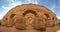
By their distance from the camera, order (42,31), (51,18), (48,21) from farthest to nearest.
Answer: (51,18)
(48,21)
(42,31)

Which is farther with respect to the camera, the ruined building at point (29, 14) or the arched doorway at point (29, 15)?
the arched doorway at point (29, 15)

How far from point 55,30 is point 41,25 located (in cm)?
116

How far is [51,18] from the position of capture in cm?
2244

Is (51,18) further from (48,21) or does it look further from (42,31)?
(42,31)

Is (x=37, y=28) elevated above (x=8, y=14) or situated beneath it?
situated beneath

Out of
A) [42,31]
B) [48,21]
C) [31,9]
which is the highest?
[31,9]

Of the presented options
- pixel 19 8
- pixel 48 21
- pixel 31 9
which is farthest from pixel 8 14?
pixel 48 21

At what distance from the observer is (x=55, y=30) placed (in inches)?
543

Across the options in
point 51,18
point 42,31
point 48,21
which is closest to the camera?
point 42,31

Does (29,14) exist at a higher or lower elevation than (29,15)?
higher

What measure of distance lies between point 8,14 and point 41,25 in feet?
30.5

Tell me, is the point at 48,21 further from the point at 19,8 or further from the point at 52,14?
→ the point at 19,8

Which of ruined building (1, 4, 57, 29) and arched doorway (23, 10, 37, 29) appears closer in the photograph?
ruined building (1, 4, 57, 29)

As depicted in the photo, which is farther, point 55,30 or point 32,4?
point 32,4
